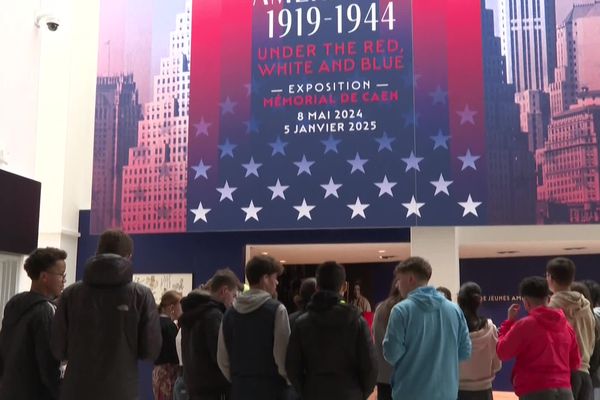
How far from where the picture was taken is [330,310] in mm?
4020

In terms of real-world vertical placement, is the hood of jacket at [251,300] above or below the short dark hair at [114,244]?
below

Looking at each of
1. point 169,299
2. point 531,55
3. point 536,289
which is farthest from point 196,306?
point 531,55

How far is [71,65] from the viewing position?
1248 cm

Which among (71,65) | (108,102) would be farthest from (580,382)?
(71,65)

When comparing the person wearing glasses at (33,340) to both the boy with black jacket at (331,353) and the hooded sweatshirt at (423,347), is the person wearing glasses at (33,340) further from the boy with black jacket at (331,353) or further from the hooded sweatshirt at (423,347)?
the hooded sweatshirt at (423,347)

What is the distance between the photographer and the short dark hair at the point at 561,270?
4.85 meters

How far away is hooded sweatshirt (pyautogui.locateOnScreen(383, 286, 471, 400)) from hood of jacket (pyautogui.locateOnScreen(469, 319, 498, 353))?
2.99 feet

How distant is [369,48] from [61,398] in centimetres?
776

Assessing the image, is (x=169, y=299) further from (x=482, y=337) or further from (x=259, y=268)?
(x=482, y=337)

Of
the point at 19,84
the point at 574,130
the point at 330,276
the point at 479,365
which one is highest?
the point at 19,84

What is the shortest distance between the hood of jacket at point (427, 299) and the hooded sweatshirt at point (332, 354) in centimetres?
34

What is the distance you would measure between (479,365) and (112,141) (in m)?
7.70

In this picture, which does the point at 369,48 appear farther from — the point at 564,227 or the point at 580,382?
the point at 580,382

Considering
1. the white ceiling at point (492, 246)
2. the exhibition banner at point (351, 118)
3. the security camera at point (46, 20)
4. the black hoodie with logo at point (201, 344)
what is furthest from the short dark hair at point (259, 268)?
the white ceiling at point (492, 246)
